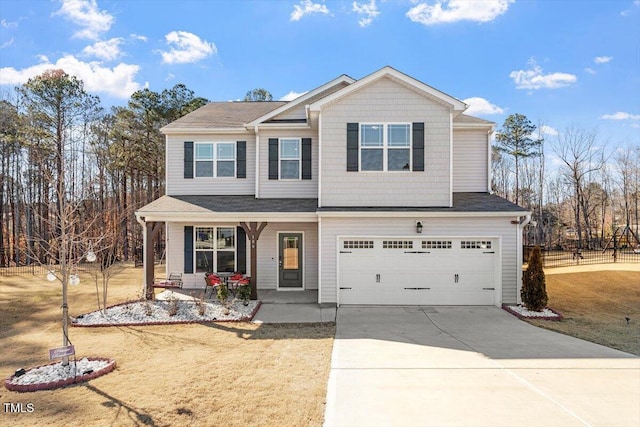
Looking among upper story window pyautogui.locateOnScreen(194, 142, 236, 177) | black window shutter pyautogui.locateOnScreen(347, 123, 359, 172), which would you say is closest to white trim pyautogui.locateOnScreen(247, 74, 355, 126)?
upper story window pyautogui.locateOnScreen(194, 142, 236, 177)

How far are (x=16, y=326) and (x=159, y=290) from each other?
4.37 m

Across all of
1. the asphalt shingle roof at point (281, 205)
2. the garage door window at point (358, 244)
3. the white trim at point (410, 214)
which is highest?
the asphalt shingle roof at point (281, 205)

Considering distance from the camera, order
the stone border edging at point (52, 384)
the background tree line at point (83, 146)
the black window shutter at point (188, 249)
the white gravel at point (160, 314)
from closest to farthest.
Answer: the stone border edging at point (52, 384)
the white gravel at point (160, 314)
the black window shutter at point (188, 249)
the background tree line at point (83, 146)

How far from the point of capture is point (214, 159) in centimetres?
1331

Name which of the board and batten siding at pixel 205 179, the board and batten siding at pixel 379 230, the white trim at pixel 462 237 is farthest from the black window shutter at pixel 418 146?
the board and batten siding at pixel 205 179

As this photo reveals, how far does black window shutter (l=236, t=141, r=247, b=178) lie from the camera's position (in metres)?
13.2

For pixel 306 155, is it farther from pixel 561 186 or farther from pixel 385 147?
pixel 561 186

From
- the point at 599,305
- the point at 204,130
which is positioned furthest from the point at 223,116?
the point at 599,305

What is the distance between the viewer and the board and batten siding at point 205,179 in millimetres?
13219

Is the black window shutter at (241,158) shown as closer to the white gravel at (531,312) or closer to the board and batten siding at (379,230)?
the board and batten siding at (379,230)

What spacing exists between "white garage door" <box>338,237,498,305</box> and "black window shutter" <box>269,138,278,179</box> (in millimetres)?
3967

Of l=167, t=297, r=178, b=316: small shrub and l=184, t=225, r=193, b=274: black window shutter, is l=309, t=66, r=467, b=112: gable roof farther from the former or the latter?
l=167, t=297, r=178, b=316: small shrub

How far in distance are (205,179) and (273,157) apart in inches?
110

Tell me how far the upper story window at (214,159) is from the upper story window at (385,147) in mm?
5238
